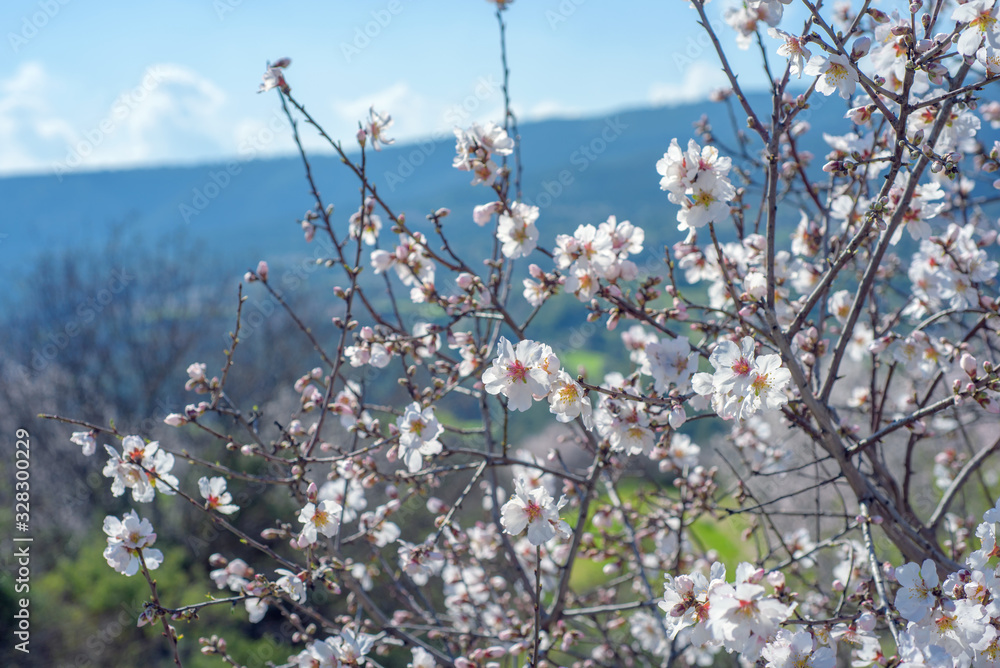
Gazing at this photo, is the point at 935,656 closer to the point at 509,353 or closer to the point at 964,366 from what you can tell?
the point at 964,366

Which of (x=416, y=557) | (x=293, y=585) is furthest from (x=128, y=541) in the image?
(x=416, y=557)

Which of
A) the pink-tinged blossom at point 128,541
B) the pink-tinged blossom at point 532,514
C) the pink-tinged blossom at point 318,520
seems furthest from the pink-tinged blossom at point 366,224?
the pink-tinged blossom at point 128,541

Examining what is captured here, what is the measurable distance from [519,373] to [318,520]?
0.74 m

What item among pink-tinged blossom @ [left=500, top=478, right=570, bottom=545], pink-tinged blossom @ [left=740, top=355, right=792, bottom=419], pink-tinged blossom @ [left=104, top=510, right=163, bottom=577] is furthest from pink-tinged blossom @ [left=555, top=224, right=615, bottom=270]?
pink-tinged blossom @ [left=104, top=510, right=163, bottom=577]

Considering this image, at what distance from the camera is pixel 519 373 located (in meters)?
1.44

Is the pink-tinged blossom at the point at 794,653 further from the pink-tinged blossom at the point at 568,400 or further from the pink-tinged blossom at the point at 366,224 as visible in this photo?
the pink-tinged blossom at the point at 366,224

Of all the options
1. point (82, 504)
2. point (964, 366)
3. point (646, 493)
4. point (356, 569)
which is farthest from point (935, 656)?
point (82, 504)

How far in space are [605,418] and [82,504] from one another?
13206 millimetres

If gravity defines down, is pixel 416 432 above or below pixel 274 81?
below

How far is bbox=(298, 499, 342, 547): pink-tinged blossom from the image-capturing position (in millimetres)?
1641

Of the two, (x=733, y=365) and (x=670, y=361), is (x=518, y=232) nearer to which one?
(x=670, y=361)

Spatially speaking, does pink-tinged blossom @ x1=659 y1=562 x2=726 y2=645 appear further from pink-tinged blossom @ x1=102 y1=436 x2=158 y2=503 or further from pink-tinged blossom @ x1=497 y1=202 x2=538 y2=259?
pink-tinged blossom @ x1=102 y1=436 x2=158 y2=503

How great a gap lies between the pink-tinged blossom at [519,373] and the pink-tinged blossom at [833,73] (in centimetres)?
85

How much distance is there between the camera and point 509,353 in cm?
140
